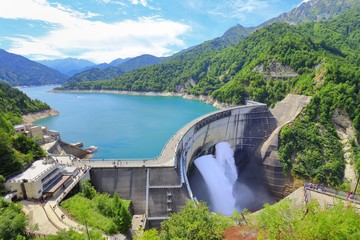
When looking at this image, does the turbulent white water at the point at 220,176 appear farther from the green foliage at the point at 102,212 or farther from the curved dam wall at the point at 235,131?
the green foliage at the point at 102,212

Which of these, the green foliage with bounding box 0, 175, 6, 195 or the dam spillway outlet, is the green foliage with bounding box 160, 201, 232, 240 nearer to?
the green foliage with bounding box 0, 175, 6, 195

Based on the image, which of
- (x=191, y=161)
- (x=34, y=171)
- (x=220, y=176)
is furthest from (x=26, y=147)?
(x=220, y=176)

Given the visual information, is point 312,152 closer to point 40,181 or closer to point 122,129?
point 40,181

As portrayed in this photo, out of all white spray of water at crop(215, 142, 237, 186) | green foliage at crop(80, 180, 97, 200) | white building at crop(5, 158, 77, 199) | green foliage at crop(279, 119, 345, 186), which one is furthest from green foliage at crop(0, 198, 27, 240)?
green foliage at crop(279, 119, 345, 186)

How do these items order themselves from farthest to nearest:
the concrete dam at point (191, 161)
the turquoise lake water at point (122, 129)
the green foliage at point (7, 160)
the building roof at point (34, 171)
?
1. the turquoise lake water at point (122, 129)
2. the concrete dam at point (191, 161)
3. the green foliage at point (7, 160)
4. the building roof at point (34, 171)

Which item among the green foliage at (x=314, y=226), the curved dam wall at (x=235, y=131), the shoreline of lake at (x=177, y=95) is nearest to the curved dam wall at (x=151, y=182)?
the curved dam wall at (x=235, y=131)

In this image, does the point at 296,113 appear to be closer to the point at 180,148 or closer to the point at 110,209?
the point at 180,148

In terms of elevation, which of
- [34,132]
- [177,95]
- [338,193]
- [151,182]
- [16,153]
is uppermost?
[177,95]
